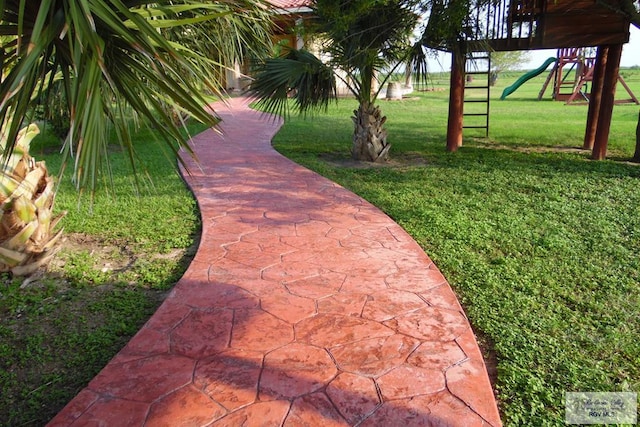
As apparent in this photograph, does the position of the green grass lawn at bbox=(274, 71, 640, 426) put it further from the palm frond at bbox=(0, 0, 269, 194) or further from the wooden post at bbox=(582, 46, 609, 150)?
the palm frond at bbox=(0, 0, 269, 194)

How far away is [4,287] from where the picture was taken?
3.59 metres

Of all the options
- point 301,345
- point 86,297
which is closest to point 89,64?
point 301,345

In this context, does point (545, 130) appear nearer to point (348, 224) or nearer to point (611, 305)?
point (348, 224)

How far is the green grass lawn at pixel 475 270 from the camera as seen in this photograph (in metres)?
2.57

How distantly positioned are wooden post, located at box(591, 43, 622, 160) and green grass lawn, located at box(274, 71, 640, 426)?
0.33 metres

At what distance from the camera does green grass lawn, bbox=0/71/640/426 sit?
101 inches

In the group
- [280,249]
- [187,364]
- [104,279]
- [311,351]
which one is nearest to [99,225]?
[104,279]

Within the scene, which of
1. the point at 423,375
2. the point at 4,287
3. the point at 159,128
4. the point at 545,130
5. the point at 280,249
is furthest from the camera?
the point at 545,130

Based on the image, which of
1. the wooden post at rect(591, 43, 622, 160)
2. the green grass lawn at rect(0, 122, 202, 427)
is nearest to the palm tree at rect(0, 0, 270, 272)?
the green grass lawn at rect(0, 122, 202, 427)

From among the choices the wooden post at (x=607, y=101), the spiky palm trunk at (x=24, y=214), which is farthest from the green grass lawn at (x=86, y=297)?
the wooden post at (x=607, y=101)

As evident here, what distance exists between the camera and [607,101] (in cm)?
788

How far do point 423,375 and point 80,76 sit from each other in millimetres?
2125

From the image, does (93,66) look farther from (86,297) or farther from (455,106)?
(455,106)
